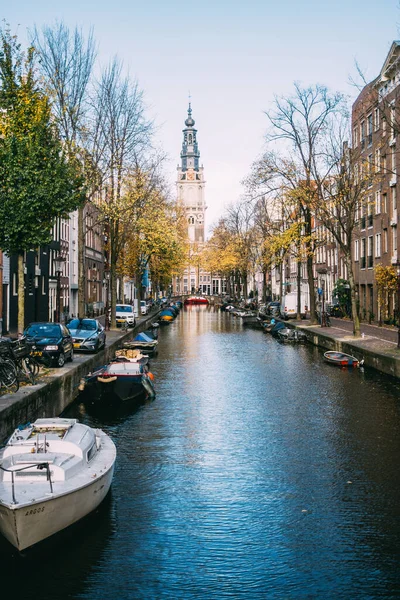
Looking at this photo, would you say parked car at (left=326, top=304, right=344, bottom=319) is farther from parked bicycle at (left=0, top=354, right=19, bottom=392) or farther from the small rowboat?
parked bicycle at (left=0, top=354, right=19, bottom=392)

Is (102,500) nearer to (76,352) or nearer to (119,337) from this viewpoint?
(76,352)

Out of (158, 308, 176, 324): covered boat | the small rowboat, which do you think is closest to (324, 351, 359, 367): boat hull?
the small rowboat

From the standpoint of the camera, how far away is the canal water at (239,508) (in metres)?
11.7

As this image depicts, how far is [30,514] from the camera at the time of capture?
11914 millimetres

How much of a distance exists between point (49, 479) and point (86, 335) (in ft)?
80.1

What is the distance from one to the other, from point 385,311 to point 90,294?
3744cm

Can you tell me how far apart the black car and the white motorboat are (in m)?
12.0

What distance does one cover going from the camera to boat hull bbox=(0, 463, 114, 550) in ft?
38.7

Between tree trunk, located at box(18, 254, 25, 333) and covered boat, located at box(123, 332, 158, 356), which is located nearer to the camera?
tree trunk, located at box(18, 254, 25, 333)

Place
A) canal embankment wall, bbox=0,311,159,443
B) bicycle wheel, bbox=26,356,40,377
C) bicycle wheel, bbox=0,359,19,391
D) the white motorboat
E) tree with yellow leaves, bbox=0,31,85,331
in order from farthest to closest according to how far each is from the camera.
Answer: tree with yellow leaves, bbox=0,31,85,331
bicycle wheel, bbox=26,356,40,377
bicycle wheel, bbox=0,359,19,391
canal embankment wall, bbox=0,311,159,443
the white motorboat

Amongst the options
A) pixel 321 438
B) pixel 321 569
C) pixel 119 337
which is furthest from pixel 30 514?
pixel 119 337

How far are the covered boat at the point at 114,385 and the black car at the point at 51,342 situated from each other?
1.63 m

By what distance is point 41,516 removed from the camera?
1216 centimetres

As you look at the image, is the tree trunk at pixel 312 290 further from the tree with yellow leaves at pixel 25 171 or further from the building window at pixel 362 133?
the tree with yellow leaves at pixel 25 171
